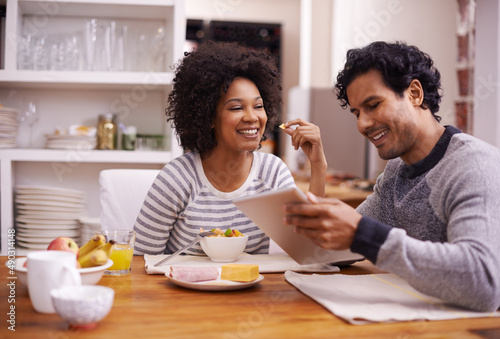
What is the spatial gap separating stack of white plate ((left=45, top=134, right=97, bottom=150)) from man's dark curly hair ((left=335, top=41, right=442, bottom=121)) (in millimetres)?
1683

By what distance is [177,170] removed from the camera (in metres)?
1.88

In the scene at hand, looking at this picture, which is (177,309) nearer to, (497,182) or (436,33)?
(497,182)

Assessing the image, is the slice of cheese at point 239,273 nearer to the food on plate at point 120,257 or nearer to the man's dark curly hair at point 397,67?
the food on plate at point 120,257

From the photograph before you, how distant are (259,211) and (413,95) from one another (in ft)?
1.95

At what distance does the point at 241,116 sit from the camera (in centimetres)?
189

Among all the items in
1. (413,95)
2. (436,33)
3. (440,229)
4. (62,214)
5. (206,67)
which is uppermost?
(436,33)

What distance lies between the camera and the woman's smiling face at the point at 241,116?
1882mm

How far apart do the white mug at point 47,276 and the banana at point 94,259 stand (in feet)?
0.39

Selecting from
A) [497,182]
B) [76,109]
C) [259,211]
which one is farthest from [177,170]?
[76,109]

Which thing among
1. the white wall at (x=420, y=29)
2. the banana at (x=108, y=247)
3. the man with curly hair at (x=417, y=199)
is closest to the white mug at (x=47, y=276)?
the banana at (x=108, y=247)

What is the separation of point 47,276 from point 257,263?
0.65 metres

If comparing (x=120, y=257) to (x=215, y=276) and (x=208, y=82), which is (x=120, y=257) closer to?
(x=215, y=276)

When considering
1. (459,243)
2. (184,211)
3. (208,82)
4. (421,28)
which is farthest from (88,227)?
(421,28)

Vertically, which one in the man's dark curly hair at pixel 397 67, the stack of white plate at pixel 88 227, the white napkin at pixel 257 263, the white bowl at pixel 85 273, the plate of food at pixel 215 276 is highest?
the man's dark curly hair at pixel 397 67
